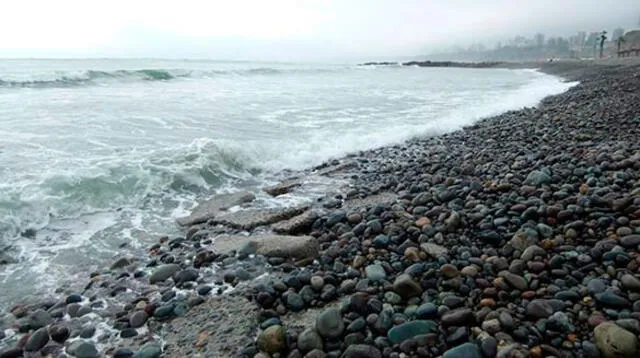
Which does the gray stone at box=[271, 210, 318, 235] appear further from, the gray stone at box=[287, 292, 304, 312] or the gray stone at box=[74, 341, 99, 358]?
the gray stone at box=[74, 341, 99, 358]

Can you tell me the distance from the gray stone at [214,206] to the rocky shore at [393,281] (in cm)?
6

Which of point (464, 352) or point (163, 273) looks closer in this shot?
point (464, 352)

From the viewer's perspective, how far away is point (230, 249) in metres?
4.75

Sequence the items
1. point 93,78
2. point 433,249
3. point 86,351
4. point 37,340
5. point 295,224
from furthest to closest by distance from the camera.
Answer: point 93,78 < point 295,224 < point 433,249 < point 37,340 < point 86,351

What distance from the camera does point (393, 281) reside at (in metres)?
3.57

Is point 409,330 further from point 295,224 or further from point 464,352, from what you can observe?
point 295,224

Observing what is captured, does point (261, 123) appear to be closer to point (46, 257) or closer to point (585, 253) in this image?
point (46, 257)

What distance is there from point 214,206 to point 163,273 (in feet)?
7.46

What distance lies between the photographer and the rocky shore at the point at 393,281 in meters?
2.79

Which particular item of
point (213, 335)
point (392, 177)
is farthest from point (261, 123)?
point (213, 335)

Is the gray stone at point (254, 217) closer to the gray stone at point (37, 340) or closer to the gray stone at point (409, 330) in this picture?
the gray stone at point (37, 340)

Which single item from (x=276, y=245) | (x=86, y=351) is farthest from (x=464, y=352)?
(x=86, y=351)

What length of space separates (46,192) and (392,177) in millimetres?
5186

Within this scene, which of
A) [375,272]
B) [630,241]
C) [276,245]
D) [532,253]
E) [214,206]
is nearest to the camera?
[630,241]
